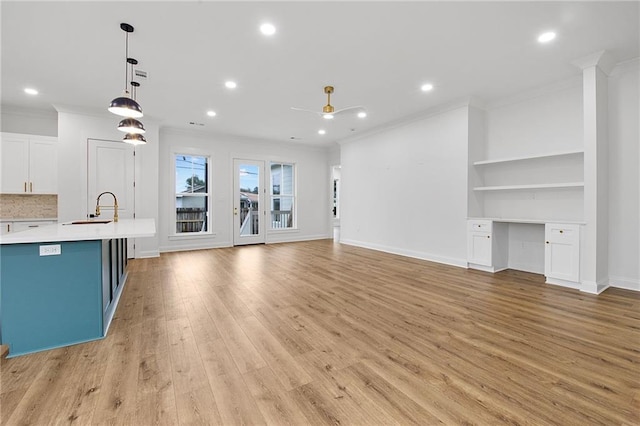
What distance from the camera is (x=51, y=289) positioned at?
7.55 feet

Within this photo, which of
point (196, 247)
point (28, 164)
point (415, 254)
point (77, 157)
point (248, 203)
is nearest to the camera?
point (28, 164)

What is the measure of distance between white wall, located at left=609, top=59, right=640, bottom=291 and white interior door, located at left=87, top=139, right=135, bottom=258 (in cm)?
835

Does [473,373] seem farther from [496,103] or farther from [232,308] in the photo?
[496,103]

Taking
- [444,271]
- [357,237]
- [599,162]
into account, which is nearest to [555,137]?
[599,162]

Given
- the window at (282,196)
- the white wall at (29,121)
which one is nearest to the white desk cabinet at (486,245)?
the window at (282,196)

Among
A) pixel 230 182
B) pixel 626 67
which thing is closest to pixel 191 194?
pixel 230 182

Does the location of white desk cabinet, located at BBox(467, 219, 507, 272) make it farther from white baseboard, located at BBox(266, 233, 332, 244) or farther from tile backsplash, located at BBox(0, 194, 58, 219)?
A: tile backsplash, located at BBox(0, 194, 58, 219)

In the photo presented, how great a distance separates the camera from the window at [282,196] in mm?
8703

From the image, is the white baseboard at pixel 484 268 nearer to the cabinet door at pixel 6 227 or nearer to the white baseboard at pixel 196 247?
the white baseboard at pixel 196 247

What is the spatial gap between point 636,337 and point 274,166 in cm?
790

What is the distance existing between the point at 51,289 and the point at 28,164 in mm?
4725

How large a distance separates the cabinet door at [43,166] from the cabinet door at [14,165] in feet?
0.22

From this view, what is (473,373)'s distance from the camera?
196cm

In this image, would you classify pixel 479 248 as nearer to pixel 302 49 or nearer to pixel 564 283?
pixel 564 283
